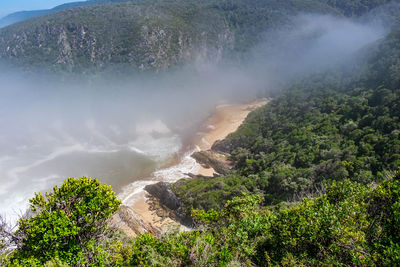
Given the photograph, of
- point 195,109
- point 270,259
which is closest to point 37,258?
point 270,259

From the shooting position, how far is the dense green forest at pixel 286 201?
30.7 feet

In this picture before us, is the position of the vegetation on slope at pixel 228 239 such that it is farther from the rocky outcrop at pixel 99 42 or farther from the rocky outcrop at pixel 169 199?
the rocky outcrop at pixel 99 42

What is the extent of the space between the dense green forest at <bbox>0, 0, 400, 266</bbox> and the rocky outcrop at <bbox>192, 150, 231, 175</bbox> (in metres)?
2.04

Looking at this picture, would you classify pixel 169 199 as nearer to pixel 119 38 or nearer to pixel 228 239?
pixel 228 239

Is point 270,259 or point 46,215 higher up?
point 46,215

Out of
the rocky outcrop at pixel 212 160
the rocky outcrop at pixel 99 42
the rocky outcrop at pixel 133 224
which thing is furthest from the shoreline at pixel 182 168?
the rocky outcrop at pixel 99 42

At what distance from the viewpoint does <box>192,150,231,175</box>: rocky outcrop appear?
3891cm

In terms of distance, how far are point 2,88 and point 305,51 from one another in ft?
408

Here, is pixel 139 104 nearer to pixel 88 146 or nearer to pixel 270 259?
pixel 88 146

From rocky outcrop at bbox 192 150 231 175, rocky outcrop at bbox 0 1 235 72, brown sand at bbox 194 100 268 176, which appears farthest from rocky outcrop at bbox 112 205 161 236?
rocky outcrop at bbox 0 1 235 72

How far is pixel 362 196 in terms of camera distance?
12.6 metres

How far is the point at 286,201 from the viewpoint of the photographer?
2373 centimetres

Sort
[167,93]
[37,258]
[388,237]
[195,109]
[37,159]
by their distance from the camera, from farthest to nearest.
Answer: [167,93] < [195,109] < [37,159] < [37,258] < [388,237]

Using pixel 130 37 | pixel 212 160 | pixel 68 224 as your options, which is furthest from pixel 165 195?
pixel 130 37
